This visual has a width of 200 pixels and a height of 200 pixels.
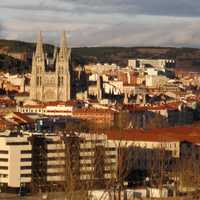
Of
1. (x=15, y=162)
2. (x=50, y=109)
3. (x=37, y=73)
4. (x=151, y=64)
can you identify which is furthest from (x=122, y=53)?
(x=15, y=162)

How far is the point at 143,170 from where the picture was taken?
115 ft

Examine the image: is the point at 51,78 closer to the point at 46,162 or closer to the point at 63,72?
the point at 63,72

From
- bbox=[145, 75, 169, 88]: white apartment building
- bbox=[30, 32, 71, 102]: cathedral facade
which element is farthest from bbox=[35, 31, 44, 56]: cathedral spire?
bbox=[145, 75, 169, 88]: white apartment building

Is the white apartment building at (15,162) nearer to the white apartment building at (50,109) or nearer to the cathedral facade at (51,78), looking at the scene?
the white apartment building at (50,109)

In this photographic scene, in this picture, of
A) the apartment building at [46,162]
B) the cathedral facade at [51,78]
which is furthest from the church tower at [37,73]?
the apartment building at [46,162]

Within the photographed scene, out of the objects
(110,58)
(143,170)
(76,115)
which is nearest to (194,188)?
(143,170)

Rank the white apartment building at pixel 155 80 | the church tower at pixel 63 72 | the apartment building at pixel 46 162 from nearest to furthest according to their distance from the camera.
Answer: the apartment building at pixel 46 162, the church tower at pixel 63 72, the white apartment building at pixel 155 80

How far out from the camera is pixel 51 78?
6819 cm

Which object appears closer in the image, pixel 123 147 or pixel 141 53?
pixel 123 147

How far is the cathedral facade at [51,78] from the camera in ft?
222

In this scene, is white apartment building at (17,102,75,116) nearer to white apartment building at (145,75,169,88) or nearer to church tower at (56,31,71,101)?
church tower at (56,31,71,101)

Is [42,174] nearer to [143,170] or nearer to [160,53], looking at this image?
[143,170]

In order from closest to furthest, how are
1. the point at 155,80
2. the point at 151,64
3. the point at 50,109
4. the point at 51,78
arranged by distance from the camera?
the point at 50,109, the point at 51,78, the point at 155,80, the point at 151,64

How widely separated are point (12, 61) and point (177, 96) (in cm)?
1545
